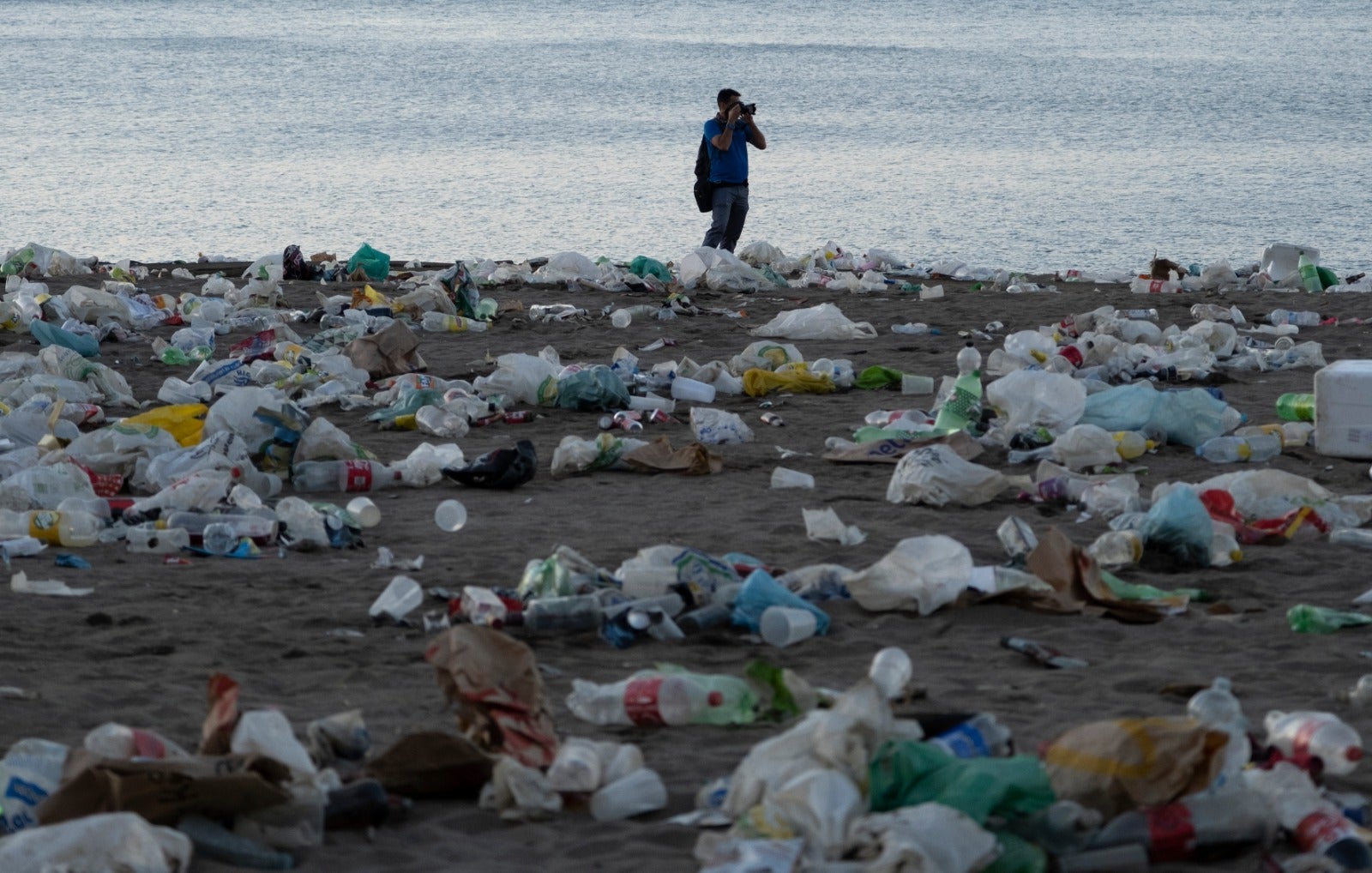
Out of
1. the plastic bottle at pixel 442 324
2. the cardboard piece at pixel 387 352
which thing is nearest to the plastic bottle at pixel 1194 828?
the cardboard piece at pixel 387 352

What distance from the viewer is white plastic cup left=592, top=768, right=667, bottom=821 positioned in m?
2.71

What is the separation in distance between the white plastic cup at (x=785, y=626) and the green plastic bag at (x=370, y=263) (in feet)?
28.3

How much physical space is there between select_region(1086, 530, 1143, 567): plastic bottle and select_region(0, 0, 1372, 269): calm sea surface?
434 inches

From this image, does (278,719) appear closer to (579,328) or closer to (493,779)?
(493,779)

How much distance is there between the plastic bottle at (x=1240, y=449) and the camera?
5.78m

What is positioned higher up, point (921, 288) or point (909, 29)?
point (909, 29)

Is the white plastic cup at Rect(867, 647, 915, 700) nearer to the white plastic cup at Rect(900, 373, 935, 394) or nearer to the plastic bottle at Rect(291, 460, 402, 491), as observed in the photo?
the plastic bottle at Rect(291, 460, 402, 491)

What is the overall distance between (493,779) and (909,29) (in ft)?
163

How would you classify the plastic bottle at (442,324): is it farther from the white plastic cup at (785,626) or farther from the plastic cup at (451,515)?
the white plastic cup at (785,626)

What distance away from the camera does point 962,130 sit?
26969 mm

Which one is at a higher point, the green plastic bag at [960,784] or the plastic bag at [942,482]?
the green plastic bag at [960,784]

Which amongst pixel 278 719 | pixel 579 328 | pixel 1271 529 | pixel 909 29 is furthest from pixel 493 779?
pixel 909 29

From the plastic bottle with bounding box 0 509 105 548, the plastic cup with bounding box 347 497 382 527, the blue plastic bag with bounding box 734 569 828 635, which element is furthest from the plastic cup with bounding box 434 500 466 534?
the blue plastic bag with bounding box 734 569 828 635

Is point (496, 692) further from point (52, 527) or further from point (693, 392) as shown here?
point (693, 392)
